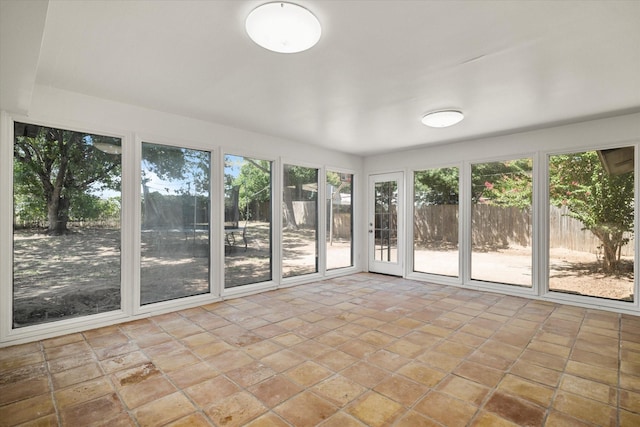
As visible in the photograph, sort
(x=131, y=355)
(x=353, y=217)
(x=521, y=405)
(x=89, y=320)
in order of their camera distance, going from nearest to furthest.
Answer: (x=521, y=405)
(x=131, y=355)
(x=89, y=320)
(x=353, y=217)

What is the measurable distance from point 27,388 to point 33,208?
172 cm

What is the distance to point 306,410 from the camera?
1990 millimetres

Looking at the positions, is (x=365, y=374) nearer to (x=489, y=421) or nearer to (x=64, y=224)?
(x=489, y=421)

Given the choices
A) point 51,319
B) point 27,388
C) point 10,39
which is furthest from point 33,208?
point 10,39

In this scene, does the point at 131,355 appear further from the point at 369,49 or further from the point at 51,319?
the point at 369,49

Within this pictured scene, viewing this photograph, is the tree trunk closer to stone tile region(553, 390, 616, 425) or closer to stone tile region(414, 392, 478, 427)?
stone tile region(414, 392, 478, 427)

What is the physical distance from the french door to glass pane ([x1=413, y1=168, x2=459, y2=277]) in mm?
289

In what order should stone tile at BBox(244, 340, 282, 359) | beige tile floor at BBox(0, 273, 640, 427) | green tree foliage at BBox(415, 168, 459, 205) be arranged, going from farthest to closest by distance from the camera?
1. green tree foliage at BBox(415, 168, 459, 205)
2. stone tile at BBox(244, 340, 282, 359)
3. beige tile floor at BBox(0, 273, 640, 427)

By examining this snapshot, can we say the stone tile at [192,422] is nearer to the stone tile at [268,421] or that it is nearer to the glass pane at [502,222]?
the stone tile at [268,421]

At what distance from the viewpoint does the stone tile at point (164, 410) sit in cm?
188

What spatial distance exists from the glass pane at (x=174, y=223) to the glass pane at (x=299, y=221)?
4.43 ft

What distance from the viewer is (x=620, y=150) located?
401 cm

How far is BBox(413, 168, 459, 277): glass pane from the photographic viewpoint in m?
5.43

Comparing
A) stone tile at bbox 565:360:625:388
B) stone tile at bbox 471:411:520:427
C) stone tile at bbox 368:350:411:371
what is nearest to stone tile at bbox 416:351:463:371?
stone tile at bbox 368:350:411:371
